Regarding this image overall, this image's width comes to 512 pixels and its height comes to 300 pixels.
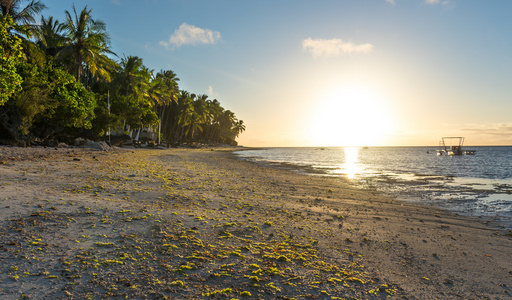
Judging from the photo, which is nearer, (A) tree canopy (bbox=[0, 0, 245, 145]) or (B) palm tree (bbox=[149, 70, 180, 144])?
(A) tree canopy (bbox=[0, 0, 245, 145])

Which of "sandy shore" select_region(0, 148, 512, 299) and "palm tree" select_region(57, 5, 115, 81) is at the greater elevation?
"palm tree" select_region(57, 5, 115, 81)

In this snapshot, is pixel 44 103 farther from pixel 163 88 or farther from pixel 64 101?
pixel 163 88

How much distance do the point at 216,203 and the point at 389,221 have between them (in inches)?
188

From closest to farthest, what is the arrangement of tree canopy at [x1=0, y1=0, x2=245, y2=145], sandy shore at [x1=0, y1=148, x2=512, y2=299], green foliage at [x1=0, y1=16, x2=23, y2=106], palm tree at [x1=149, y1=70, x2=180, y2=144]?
sandy shore at [x1=0, y1=148, x2=512, y2=299] < green foliage at [x1=0, y1=16, x2=23, y2=106] < tree canopy at [x1=0, y1=0, x2=245, y2=145] < palm tree at [x1=149, y1=70, x2=180, y2=144]

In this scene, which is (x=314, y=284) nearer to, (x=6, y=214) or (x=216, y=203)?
(x=216, y=203)

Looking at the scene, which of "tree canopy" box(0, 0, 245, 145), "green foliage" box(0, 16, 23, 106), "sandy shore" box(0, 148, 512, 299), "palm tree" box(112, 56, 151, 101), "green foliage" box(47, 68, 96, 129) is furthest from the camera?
"palm tree" box(112, 56, 151, 101)

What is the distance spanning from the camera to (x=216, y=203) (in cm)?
716

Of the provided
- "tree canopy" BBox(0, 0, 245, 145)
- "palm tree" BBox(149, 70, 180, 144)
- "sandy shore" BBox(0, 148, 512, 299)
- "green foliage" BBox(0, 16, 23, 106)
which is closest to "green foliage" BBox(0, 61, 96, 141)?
"tree canopy" BBox(0, 0, 245, 145)

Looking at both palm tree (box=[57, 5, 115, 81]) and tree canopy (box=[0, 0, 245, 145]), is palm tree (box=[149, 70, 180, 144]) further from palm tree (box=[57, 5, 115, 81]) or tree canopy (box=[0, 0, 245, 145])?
palm tree (box=[57, 5, 115, 81])

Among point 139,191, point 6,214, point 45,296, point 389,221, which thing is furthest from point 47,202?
point 389,221

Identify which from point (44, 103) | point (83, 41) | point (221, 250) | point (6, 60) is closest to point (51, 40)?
point (83, 41)

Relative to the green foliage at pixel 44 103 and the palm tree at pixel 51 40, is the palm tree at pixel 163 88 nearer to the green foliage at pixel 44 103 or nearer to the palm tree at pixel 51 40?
the palm tree at pixel 51 40

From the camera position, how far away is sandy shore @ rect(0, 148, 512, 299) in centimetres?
311

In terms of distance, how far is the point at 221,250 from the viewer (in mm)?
4145
